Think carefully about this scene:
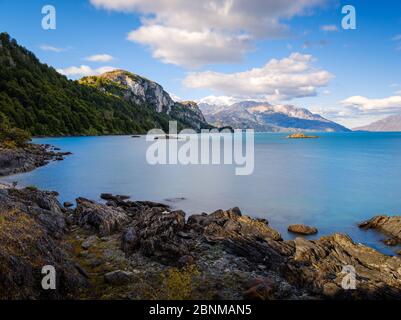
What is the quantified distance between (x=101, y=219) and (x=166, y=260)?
9589 millimetres

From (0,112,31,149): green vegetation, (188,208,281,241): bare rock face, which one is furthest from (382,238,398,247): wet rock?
(0,112,31,149): green vegetation

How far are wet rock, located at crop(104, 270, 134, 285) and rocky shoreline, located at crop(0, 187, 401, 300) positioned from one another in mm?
57

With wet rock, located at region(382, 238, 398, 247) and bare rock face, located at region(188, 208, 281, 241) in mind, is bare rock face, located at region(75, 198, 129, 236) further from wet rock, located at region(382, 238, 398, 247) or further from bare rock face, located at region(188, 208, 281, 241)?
wet rock, located at region(382, 238, 398, 247)

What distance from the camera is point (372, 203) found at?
49.7 metres

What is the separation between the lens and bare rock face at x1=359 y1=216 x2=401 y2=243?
32.2 meters

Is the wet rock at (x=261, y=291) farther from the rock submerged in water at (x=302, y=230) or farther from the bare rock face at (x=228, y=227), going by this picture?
the rock submerged in water at (x=302, y=230)

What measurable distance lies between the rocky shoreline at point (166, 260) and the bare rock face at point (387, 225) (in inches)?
336

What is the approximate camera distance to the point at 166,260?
2017 centimetres

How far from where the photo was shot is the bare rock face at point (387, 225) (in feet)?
105

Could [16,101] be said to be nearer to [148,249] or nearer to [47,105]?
[47,105]

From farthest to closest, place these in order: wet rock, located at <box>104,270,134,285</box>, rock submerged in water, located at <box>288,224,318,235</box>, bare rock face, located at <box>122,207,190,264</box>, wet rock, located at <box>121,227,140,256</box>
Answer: rock submerged in water, located at <box>288,224,318,235</box>
wet rock, located at <box>121,227,140,256</box>
bare rock face, located at <box>122,207,190,264</box>
wet rock, located at <box>104,270,134,285</box>

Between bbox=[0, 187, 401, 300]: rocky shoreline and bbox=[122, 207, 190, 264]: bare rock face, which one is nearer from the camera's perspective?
bbox=[0, 187, 401, 300]: rocky shoreline

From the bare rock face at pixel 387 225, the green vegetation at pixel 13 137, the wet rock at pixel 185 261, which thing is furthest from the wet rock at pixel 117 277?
the green vegetation at pixel 13 137

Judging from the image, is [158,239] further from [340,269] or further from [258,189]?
[258,189]
